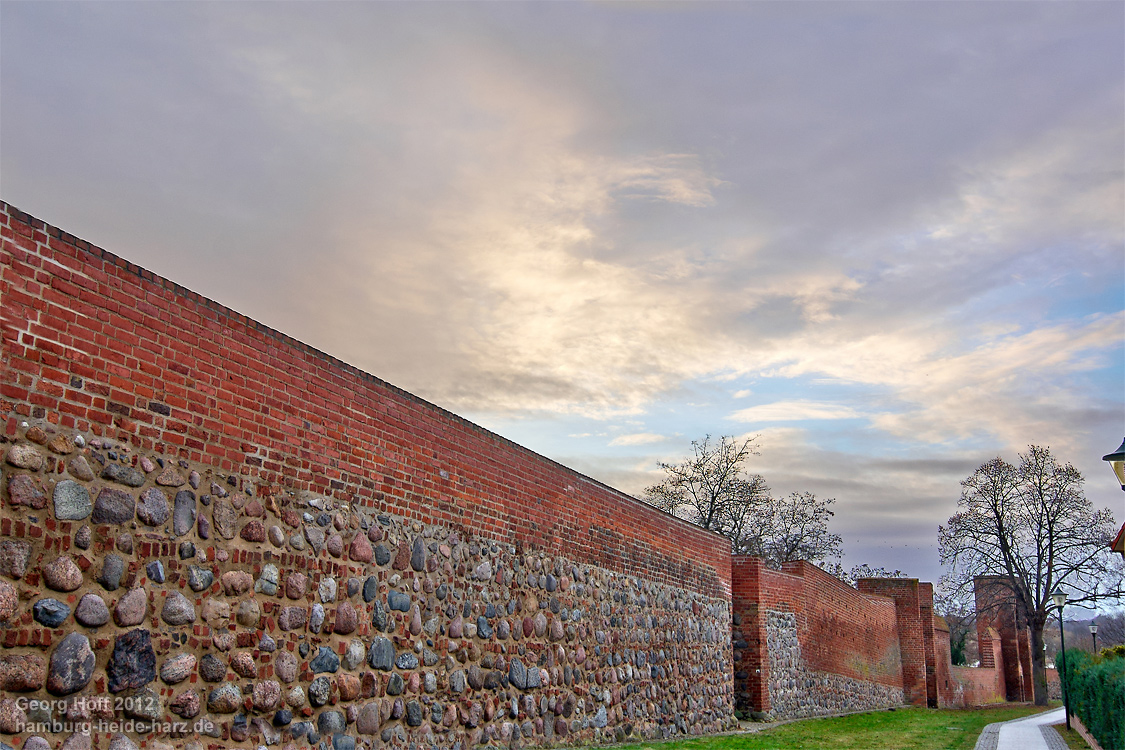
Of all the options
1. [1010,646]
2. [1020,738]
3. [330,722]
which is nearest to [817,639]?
[1020,738]

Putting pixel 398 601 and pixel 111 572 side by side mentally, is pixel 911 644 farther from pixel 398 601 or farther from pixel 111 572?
pixel 111 572

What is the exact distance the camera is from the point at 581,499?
1186 cm

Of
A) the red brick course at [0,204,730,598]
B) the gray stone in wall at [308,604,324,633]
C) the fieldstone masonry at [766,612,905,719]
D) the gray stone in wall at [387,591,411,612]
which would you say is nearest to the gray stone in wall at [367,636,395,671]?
the gray stone in wall at [387,591,411,612]

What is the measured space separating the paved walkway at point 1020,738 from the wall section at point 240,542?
10862mm

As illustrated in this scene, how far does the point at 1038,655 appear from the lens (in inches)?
1551

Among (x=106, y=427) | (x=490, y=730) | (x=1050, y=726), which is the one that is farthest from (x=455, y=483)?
(x=1050, y=726)

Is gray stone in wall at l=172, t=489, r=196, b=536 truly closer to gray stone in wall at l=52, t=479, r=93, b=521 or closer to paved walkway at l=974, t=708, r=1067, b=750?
gray stone in wall at l=52, t=479, r=93, b=521

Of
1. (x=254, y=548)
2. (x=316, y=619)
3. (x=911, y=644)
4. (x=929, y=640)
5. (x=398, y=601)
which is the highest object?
(x=254, y=548)

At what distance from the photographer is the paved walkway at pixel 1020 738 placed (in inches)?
669

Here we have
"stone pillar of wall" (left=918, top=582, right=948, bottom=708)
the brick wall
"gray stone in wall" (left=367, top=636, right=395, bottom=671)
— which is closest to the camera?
"gray stone in wall" (left=367, top=636, right=395, bottom=671)

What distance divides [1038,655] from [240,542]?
138ft

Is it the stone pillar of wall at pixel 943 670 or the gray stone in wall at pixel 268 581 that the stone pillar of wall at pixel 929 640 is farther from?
the gray stone in wall at pixel 268 581

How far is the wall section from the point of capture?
5.03 meters

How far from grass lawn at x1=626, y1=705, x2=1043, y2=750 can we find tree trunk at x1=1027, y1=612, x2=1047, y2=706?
52.7 feet
